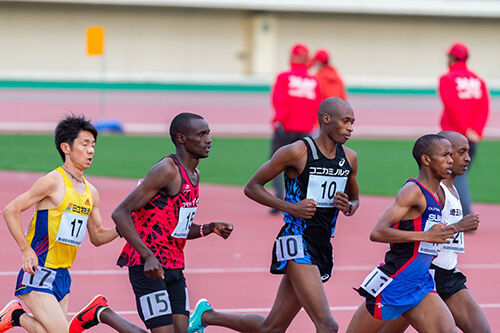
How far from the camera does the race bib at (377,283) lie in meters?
6.07

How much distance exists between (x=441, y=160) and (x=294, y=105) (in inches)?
286

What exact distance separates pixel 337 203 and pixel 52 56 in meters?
42.4

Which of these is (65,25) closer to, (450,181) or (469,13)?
(469,13)

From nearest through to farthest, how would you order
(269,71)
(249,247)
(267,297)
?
(267,297)
(249,247)
(269,71)

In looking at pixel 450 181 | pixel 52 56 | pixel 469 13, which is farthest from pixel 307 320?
pixel 469 13

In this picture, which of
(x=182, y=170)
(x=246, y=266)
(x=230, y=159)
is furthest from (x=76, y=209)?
(x=230, y=159)

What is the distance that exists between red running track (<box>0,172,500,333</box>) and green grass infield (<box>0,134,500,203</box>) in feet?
11.0

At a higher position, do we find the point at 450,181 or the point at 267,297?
the point at 450,181

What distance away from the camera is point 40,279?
629 centimetres

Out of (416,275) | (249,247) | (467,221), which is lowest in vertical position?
(249,247)

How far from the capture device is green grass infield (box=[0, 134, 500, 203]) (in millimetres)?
18219

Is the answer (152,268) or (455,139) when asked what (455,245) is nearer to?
(455,139)

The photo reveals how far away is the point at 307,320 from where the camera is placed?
809 centimetres

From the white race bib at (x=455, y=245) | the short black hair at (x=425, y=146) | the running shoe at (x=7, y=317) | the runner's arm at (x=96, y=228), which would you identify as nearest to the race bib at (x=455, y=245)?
the white race bib at (x=455, y=245)
